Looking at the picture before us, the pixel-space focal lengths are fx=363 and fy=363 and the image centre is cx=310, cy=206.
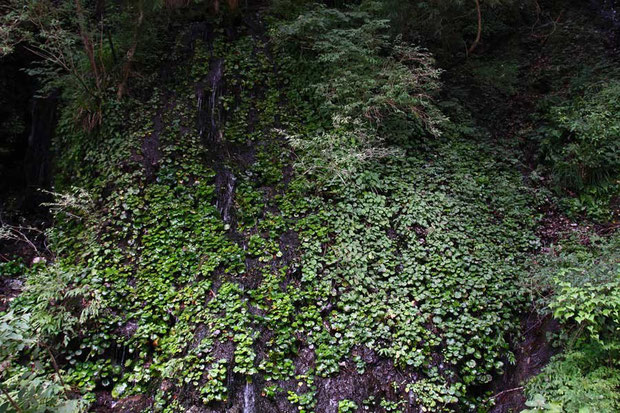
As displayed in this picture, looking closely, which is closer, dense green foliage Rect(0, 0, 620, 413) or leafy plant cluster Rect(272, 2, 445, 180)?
dense green foliage Rect(0, 0, 620, 413)

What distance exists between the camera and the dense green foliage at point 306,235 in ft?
12.9

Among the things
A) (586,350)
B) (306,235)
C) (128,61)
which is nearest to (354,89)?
(306,235)

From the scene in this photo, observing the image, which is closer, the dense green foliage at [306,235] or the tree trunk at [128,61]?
the dense green foliage at [306,235]

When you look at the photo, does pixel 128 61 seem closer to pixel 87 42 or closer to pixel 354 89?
pixel 87 42

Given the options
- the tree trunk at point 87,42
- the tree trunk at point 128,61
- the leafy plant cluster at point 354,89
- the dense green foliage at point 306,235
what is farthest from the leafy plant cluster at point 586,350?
the tree trunk at point 87,42

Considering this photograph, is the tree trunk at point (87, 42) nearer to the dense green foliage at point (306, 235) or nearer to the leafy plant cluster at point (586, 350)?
the dense green foliage at point (306, 235)

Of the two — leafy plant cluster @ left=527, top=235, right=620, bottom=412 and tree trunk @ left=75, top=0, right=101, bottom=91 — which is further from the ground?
tree trunk @ left=75, top=0, right=101, bottom=91

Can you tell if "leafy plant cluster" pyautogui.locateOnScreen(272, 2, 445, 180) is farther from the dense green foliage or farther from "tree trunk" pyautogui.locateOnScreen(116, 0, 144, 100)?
"tree trunk" pyautogui.locateOnScreen(116, 0, 144, 100)

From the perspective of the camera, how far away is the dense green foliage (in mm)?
3922

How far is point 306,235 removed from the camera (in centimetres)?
519

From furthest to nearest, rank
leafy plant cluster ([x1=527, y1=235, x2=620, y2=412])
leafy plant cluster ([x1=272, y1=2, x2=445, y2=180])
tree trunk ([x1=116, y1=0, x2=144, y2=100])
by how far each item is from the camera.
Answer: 1. tree trunk ([x1=116, y1=0, x2=144, y2=100])
2. leafy plant cluster ([x1=272, y1=2, x2=445, y2=180])
3. leafy plant cluster ([x1=527, y1=235, x2=620, y2=412])

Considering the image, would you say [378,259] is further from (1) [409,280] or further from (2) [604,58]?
(2) [604,58]

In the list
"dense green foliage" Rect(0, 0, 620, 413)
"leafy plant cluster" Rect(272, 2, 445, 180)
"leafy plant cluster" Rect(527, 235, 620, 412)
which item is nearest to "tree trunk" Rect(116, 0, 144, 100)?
"dense green foliage" Rect(0, 0, 620, 413)

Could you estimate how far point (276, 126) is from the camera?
6820mm
